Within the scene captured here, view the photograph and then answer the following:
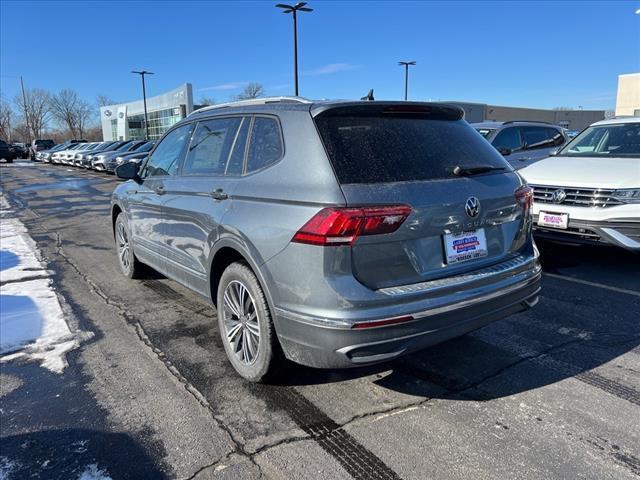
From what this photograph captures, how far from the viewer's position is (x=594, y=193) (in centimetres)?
538

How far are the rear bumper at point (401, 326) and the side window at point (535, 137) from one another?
295 inches

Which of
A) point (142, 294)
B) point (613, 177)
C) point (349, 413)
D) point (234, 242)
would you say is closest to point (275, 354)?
point (349, 413)

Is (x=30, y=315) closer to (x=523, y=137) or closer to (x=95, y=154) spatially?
(x=523, y=137)

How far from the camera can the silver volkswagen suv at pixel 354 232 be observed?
8.31 feet

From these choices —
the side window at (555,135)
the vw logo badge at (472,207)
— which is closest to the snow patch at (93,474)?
the vw logo badge at (472,207)

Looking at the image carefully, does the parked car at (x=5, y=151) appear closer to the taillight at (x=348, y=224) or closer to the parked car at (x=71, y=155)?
the parked car at (x=71, y=155)

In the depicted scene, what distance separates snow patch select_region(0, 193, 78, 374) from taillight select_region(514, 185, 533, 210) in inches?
136

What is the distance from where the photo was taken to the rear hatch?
8.49ft

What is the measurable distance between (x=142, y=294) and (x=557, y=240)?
4.73 meters

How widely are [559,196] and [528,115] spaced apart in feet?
259

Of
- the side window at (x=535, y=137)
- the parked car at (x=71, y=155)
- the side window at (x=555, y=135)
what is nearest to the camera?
the side window at (x=535, y=137)

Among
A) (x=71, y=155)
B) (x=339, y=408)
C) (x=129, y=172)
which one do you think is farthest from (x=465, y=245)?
(x=71, y=155)

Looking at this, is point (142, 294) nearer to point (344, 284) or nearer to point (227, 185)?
point (227, 185)

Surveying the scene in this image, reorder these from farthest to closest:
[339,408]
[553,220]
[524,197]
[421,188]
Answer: [553,220] < [524,197] < [339,408] < [421,188]
